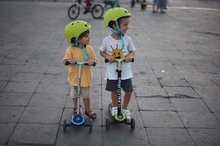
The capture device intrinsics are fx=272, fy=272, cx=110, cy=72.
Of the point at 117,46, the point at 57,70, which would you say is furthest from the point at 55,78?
the point at 117,46

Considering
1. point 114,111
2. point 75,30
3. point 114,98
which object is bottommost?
point 114,111

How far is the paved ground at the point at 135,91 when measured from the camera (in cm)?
398

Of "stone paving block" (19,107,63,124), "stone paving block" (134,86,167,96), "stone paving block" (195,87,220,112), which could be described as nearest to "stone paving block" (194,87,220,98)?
"stone paving block" (195,87,220,112)

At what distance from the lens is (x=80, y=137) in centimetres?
391

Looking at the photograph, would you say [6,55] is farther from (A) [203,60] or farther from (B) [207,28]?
(B) [207,28]

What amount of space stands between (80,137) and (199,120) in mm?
1993

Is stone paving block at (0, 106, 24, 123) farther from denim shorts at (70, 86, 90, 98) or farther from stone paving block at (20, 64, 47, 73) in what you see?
stone paving block at (20, 64, 47, 73)

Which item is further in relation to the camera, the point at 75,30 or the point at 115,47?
the point at 115,47

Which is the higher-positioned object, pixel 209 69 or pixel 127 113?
pixel 127 113

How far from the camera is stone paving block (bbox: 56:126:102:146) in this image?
379 centimetres

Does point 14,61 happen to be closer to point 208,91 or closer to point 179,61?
point 179,61

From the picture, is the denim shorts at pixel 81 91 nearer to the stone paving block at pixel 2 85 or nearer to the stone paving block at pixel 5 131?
the stone paving block at pixel 5 131

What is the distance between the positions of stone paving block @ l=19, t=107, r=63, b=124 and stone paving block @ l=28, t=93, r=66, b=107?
143 millimetres

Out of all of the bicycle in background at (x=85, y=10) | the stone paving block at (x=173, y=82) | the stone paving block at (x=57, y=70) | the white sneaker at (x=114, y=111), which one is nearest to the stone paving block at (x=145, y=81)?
the stone paving block at (x=173, y=82)
